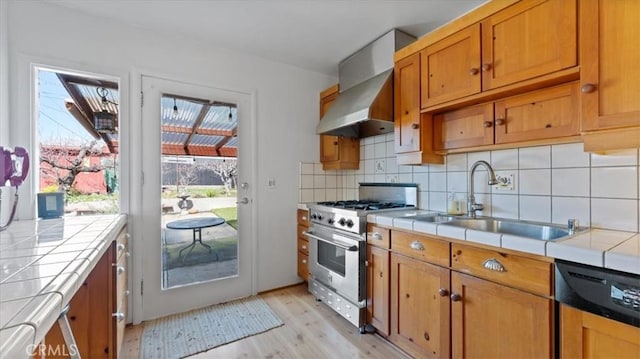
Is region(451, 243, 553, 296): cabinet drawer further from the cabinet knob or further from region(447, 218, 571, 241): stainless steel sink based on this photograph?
the cabinet knob

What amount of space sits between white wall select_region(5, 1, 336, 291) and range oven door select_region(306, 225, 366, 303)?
1.52 ft

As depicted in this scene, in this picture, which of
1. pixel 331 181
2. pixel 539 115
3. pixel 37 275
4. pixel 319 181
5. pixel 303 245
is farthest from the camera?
pixel 331 181

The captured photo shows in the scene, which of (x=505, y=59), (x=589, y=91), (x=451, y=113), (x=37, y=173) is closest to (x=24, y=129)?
(x=37, y=173)

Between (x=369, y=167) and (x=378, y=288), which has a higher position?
(x=369, y=167)

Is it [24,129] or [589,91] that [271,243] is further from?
[589,91]

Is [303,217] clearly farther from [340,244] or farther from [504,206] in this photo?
[504,206]

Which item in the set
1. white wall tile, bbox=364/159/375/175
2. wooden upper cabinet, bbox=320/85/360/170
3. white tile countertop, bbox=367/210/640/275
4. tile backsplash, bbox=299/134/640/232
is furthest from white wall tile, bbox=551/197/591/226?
wooden upper cabinet, bbox=320/85/360/170

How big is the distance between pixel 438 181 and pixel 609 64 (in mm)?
1177

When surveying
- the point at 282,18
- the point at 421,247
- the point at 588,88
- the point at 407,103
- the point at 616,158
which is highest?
the point at 282,18

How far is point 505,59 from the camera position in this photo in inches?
57.4

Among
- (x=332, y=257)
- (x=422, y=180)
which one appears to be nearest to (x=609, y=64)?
(x=422, y=180)

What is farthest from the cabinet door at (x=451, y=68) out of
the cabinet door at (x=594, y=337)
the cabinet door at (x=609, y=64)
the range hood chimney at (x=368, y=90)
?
the cabinet door at (x=594, y=337)

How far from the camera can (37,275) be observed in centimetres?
71

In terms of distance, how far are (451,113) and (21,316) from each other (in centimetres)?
212
